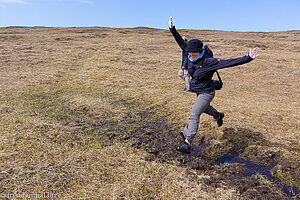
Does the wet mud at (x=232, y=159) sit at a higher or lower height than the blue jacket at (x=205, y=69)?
lower

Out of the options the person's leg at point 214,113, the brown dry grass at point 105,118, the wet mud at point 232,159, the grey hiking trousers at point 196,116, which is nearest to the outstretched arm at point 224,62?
the grey hiking trousers at point 196,116

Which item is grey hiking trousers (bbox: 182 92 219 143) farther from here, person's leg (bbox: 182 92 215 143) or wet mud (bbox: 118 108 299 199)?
wet mud (bbox: 118 108 299 199)

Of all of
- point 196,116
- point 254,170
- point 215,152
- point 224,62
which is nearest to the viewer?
point 224,62

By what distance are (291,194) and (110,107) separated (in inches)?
313

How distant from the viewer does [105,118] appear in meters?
9.08

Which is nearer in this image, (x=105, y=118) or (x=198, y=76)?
(x=198, y=76)

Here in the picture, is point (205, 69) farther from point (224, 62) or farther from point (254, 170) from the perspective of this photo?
point (254, 170)

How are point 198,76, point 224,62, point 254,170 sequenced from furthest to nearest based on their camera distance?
1. point 198,76
2. point 254,170
3. point 224,62

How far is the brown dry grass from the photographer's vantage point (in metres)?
4.73

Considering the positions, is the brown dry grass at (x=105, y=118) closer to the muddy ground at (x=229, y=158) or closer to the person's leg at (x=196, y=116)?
the muddy ground at (x=229, y=158)

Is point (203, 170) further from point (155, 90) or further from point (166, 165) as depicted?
point (155, 90)

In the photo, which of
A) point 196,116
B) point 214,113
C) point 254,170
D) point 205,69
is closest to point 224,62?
point 205,69

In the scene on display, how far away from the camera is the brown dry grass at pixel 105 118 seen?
15.5 feet

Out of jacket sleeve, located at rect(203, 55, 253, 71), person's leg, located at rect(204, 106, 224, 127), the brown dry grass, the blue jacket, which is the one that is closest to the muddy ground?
the brown dry grass
